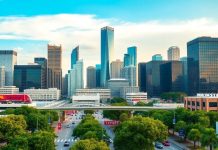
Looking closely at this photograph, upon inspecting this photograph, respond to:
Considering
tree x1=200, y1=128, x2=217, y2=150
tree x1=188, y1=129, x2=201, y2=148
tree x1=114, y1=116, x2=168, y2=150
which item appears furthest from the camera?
tree x1=188, y1=129, x2=201, y2=148

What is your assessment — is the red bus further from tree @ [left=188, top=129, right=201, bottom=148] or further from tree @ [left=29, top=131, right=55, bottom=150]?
tree @ [left=29, top=131, right=55, bottom=150]

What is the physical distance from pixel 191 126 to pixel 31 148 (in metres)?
50.1

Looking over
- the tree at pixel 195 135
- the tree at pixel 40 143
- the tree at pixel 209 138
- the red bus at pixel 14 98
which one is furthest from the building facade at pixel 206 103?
the tree at pixel 40 143

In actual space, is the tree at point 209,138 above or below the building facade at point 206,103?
below

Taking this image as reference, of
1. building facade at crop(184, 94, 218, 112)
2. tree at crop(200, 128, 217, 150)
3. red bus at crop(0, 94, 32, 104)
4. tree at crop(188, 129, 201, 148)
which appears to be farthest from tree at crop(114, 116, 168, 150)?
red bus at crop(0, 94, 32, 104)

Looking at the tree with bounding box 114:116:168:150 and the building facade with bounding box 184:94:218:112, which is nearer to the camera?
the tree with bounding box 114:116:168:150

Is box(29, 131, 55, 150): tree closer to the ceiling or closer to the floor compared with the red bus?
closer to the floor

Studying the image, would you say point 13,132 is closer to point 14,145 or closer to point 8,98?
point 14,145

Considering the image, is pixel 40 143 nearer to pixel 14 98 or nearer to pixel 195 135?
pixel 195 135

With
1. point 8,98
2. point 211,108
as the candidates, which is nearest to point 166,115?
point 211,108

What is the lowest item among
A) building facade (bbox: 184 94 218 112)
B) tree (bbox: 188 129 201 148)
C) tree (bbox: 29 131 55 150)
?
tree (bbox: 188 129 201 148)

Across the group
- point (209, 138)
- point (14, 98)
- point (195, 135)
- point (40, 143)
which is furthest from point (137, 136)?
point (14, 98)

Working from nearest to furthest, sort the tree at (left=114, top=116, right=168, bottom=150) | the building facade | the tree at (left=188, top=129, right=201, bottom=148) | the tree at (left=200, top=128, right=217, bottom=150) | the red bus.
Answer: the tree at (left=114, top=116, right=168, bottom=150) → the tree at (left=200, top=128, right=217, bottom=150) → the tree at (left=188, top=129, right=201, bottom=148) → the building facade → the red bus

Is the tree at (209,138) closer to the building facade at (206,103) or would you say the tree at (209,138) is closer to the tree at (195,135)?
the tree at (195,135)
